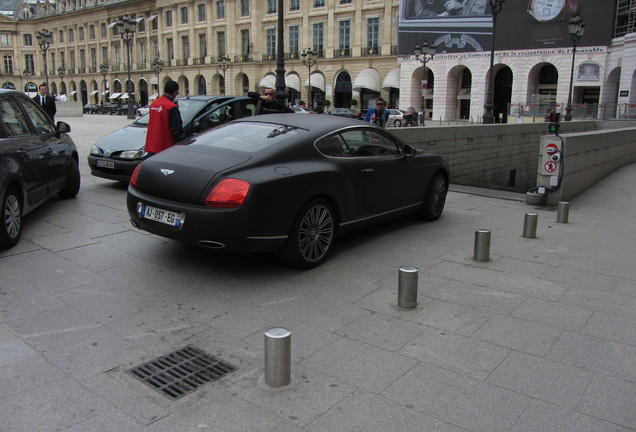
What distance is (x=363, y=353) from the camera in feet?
12.1

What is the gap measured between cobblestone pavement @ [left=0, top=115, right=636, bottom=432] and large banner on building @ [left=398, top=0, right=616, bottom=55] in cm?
4045

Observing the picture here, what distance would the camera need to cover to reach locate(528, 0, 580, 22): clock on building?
4031 centimetres

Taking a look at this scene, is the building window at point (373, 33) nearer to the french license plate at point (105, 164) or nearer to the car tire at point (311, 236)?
the french license plate at point (105, 164)

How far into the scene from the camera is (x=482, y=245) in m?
5.83

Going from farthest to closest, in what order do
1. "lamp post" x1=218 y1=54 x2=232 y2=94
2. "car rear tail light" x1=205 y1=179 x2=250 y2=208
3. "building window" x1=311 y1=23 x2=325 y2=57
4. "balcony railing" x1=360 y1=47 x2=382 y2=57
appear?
"lamp post" x1=218 y1=54 x2=232 y2=94 → "building window" x1=311 y1=23 x2=325 y2=57 → "balcony railing" x1=360 y1=47 x2=382 y2=57 → "car rear tail light" x1=205 y1=179 x2=250 y2=208

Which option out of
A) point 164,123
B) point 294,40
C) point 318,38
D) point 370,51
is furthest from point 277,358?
point 294,40

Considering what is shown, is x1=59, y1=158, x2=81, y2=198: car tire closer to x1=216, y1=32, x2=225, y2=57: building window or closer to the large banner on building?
the large banner on building

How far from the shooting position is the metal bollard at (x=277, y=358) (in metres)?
3.09

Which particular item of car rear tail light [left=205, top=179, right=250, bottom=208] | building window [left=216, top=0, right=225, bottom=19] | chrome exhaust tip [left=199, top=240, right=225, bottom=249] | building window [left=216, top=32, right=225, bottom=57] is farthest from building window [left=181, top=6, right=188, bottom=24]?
chrome exhaust tip [left=199, top=240, right=225, bottom=249]

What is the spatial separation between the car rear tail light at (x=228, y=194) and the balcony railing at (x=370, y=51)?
54.4m

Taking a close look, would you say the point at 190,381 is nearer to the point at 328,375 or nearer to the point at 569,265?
the point at 328,375

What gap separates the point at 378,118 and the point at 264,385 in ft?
33.9

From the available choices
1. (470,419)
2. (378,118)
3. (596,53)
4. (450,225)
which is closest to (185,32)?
(596,53)

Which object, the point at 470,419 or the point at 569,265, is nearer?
the point at 470,419
